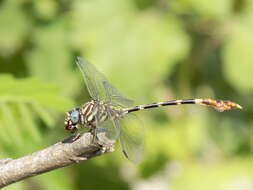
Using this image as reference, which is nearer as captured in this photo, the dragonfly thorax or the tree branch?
the tree branch

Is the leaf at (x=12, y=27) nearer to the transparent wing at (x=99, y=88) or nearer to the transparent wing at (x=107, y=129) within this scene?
the transparent wing at (x=99, y=88)

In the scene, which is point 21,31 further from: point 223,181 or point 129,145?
point 129,145

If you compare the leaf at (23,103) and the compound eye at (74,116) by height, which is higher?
the leaf at (23,103)

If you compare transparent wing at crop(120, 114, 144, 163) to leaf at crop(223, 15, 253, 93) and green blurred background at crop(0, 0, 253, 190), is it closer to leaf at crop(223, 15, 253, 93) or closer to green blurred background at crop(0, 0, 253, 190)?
green blurred background at crop(0, 0, 253, 190)

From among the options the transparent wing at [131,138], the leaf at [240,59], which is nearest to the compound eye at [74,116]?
the transparent wing at [131,138]

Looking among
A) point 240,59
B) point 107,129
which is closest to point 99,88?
point 107,129

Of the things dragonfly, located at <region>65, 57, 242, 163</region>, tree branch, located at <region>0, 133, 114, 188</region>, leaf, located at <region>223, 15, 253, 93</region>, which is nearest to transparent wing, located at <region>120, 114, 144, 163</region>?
dragonfly, located at <region>65, 57, 242, 163</region>

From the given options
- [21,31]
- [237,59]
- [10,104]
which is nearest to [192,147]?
[237,59]
